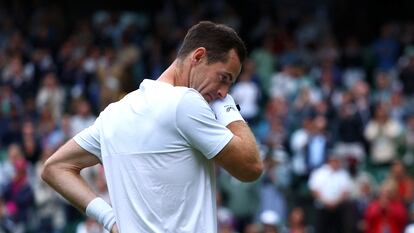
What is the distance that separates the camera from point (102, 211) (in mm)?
4711

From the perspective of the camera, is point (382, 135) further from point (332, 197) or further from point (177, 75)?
point (177, 75)

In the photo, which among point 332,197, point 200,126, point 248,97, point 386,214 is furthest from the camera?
point 248,97

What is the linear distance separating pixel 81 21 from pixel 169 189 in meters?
20.8

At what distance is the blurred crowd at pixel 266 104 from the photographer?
16219 millimetres

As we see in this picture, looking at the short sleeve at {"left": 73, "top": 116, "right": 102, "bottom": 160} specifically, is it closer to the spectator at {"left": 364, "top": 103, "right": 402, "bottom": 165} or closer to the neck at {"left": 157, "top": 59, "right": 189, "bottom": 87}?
the neck at {"left": 157, "top": 59, "right": 189, "bottom": 87}

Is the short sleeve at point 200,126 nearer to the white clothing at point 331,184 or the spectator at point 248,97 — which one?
the white clothing at point 331,184

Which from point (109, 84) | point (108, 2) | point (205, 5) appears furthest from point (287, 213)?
point (108, 2)

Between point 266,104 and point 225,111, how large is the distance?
1524 centimetres

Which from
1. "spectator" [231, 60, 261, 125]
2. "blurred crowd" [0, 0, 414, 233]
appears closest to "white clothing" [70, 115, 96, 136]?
"blurred crowd" [0, 0, 414, 233]

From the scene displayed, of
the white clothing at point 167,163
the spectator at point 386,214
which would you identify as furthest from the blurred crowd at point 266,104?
the white clothing at point 167,163

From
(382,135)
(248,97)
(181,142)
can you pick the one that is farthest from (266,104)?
(181,142)

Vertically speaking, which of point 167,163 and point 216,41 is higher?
point 216,41

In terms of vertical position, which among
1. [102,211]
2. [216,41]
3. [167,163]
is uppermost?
[216,41]

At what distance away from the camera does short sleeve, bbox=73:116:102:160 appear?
187 inches
